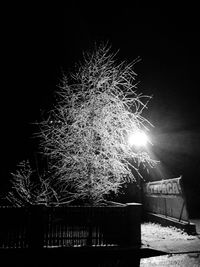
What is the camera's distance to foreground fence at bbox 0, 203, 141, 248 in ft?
28.7

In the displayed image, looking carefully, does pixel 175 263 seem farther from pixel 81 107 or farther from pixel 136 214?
pixel 81 107

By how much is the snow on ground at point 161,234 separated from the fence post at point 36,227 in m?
3.61

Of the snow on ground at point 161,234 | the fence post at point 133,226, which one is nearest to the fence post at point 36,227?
the fence post at point 133,226

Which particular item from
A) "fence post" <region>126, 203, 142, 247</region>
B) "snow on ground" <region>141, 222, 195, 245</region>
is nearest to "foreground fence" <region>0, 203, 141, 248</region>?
"fence post" <region>126, 203, 142, 247</region>

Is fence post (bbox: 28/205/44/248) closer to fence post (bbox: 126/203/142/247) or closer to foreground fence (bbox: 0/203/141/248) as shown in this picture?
foreground fence (bbox: 0/203/141/248)

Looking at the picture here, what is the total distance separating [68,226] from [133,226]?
7.28ft

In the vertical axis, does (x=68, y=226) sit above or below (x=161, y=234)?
above

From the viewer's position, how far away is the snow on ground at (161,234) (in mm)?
10594

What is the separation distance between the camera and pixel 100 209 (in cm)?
950

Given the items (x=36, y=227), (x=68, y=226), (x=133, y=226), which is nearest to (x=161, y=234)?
(x=133, y=226)

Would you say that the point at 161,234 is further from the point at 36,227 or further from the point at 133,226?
the point at 36,227

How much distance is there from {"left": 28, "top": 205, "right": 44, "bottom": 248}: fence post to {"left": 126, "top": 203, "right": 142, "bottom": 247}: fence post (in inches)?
115

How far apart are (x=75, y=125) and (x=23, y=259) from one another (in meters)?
4.93

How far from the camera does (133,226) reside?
371 inches
